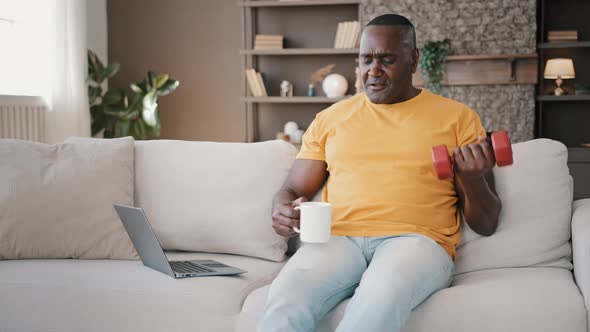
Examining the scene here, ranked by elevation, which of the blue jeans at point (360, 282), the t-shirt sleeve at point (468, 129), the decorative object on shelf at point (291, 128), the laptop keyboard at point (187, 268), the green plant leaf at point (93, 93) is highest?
the green plant leaf at point (93, 93)

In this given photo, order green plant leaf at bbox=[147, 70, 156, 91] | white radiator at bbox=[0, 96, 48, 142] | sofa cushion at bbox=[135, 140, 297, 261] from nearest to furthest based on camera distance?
sofa cushion at bbox=[135, 140, 297, 261], white radiator at bbox=[0, 96, 48, 142], green plant leaf at bbox=[147, 70, 156, 91]

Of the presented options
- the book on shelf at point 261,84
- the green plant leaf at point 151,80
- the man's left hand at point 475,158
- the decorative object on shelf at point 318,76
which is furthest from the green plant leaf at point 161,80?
the man's left hand at point 475,158

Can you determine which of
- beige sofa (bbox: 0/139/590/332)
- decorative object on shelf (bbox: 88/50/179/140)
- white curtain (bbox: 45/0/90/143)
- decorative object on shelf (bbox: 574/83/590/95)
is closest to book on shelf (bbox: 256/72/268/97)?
decorative object on shelf (bbox: 88/50/179/140)

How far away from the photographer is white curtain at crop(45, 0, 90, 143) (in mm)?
4836

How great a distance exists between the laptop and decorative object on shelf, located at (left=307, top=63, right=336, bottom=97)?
13.0 feet

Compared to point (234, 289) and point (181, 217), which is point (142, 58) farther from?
point (234, 289)

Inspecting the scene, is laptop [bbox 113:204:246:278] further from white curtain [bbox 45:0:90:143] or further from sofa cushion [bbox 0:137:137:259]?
white curtain [bbox 45:0:90:143]

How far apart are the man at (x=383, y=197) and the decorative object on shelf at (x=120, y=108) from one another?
11.6 ft

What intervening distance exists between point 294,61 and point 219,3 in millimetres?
875

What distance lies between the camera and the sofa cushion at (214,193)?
2.20m

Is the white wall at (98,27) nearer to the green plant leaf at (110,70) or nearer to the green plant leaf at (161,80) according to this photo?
the green plant leaf at (110,70)

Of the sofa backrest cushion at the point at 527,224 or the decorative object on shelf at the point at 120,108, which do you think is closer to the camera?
the sofa backrest cushion at the point at 527,224

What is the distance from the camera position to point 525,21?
18.1 ft

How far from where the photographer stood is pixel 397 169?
6.20ft
